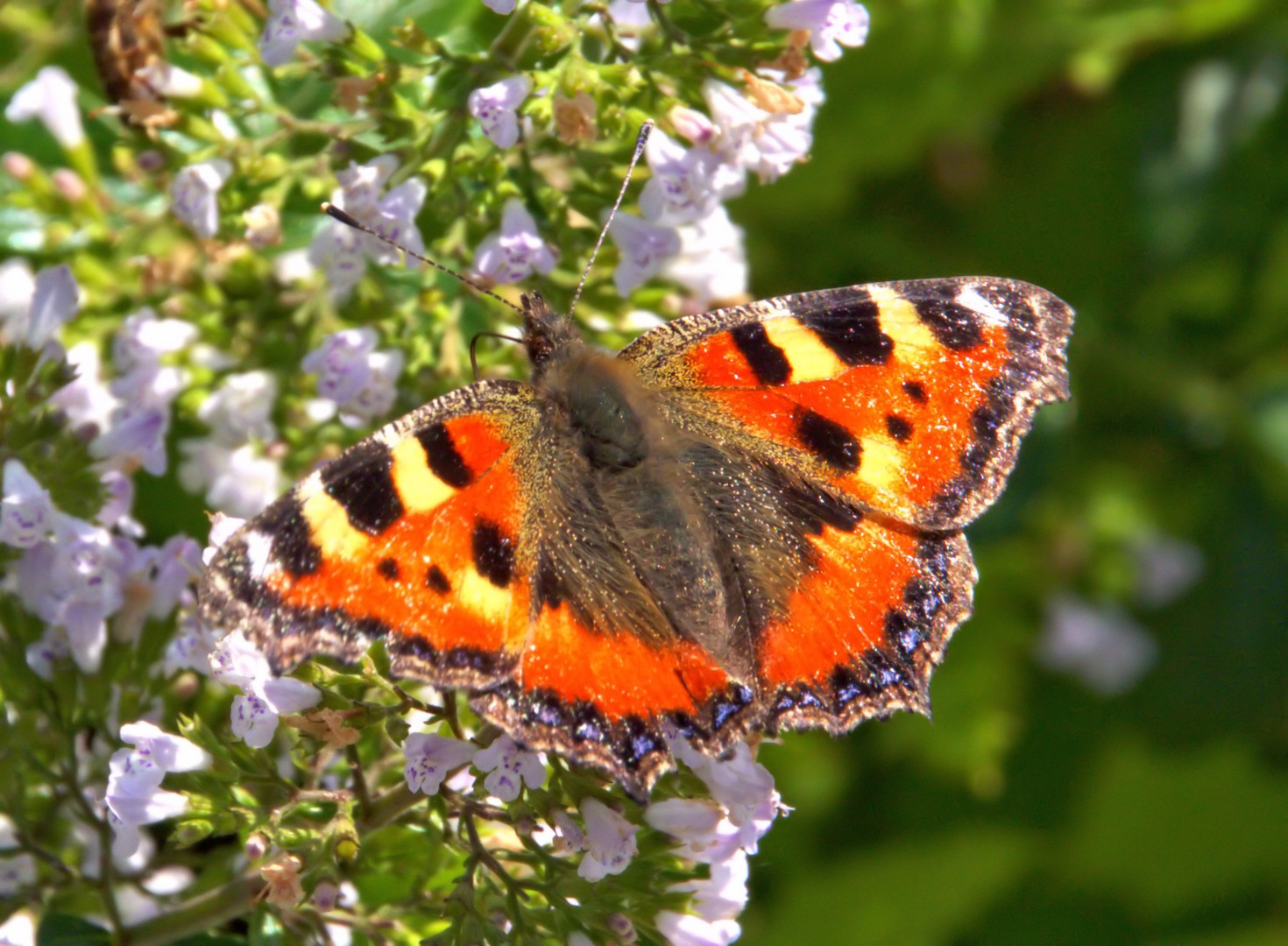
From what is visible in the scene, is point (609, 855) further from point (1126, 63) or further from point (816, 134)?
point (1126, 63)

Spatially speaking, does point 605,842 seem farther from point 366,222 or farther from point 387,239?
point 366,222

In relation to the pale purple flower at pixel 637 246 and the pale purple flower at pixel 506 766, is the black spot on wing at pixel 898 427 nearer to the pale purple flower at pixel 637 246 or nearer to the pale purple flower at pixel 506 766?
the pale purple flower at pixel 637 246

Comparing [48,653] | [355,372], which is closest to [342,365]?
[355,372]

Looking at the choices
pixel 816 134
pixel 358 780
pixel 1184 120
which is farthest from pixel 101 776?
pixel 1184 120

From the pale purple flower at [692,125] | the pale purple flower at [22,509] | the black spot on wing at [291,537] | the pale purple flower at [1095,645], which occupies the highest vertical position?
the pale purple flower at [692,125]

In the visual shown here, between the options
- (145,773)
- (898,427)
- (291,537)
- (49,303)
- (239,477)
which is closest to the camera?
(291,537)

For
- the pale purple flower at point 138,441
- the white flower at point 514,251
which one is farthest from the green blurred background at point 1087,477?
the pale purple flower at point 138,441
